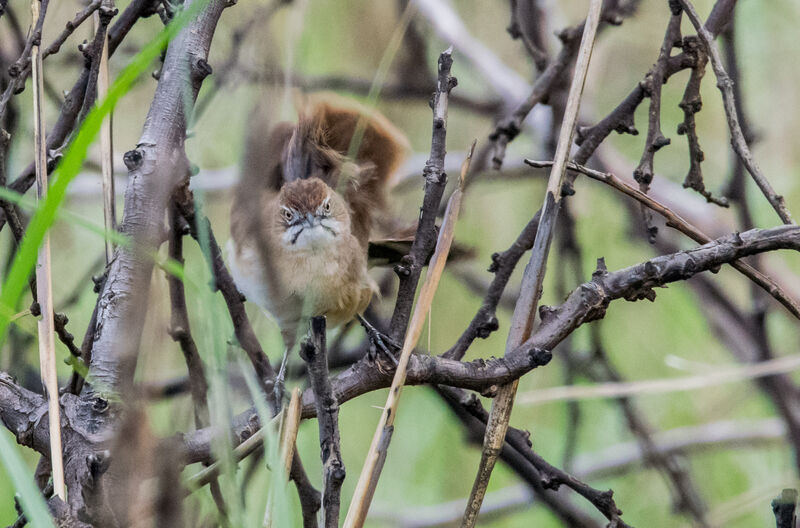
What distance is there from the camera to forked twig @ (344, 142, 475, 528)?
3.23 ft

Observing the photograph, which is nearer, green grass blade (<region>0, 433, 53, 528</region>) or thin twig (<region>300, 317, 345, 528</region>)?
green grass blade (<region>0, 433, 53, 528</region>)

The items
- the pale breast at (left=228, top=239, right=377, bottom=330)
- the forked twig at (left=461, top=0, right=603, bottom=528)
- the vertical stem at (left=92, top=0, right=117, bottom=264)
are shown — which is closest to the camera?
the forked twig at (left=461, top=0, right=603, bottom=528)

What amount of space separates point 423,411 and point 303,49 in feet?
7.43

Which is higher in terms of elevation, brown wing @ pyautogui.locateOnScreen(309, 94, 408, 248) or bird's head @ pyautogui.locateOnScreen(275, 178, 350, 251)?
brown wing @ pyautogui.locateOnScreen(309, 94, 408, 248)

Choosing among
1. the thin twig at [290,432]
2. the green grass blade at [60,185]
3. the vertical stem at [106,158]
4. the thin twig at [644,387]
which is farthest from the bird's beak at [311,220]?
the green grass blade at [60,185]

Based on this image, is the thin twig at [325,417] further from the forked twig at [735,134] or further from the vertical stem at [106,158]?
the forked twig at [735,134]

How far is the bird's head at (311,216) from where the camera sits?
2.01 meters

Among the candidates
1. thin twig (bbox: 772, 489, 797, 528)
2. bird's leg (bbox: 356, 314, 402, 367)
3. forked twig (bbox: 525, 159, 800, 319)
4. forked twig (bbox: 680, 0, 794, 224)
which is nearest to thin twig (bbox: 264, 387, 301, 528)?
bird's leg (bbox: 356, 314, 402, 367)

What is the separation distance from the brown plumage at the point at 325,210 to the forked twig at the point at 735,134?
681 millimetres

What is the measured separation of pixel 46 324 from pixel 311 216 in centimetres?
102

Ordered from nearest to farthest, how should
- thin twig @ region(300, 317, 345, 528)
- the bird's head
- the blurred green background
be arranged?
1. thin twig @ region(300, 317, 345, 528)
2. the bird's head
3. the blurred green background

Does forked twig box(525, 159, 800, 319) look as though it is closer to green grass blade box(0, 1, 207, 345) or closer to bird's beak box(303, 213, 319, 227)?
green grass blade box(0, 1, 207, 345)

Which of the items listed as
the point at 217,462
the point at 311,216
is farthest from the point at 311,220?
the point at 217,462

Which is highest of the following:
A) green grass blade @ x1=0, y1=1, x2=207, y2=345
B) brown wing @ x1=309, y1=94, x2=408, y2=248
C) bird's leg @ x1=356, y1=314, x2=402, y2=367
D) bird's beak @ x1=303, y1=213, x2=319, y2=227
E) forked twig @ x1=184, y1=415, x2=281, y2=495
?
brown wing @ x1=309, y1=94, x2=408, y2=248
